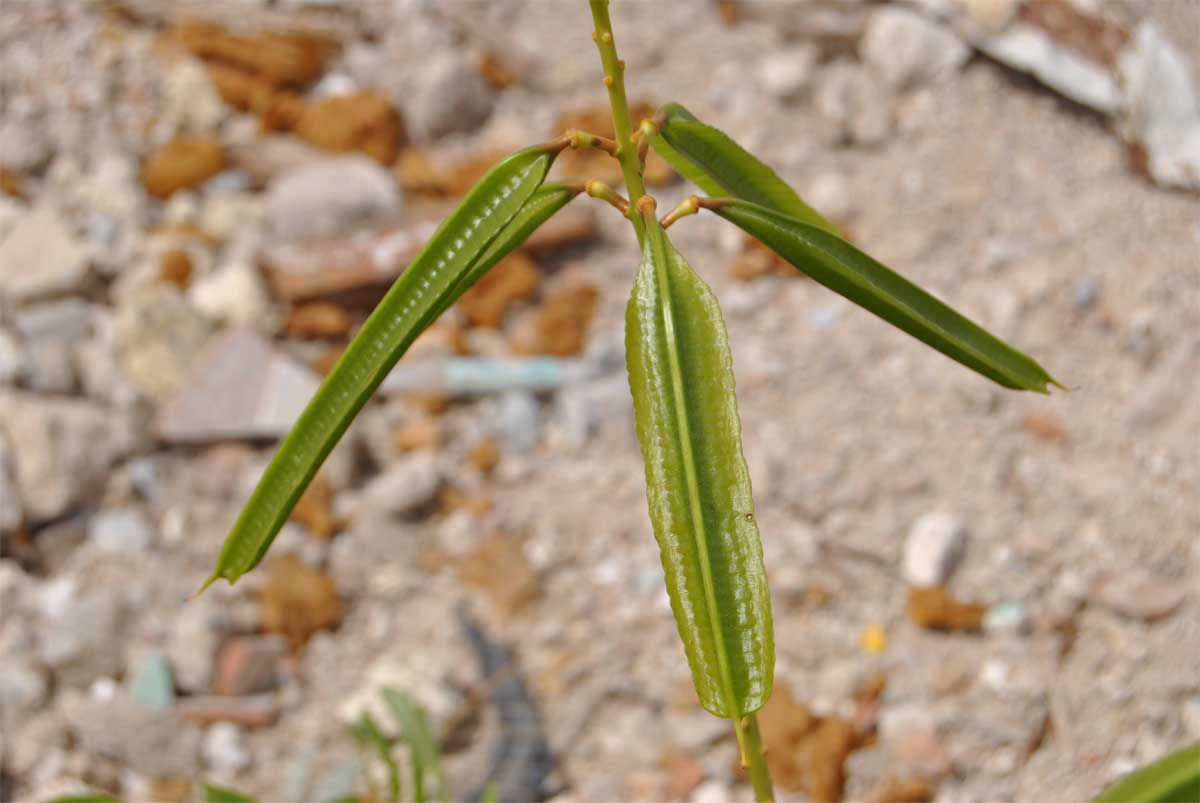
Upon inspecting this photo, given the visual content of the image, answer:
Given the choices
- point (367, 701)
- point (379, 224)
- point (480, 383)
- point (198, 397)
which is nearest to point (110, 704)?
point (367, 701)

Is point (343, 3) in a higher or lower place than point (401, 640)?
higher

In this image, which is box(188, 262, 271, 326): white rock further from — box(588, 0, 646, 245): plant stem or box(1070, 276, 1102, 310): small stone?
box(588, 0, 646, 245): plant stem

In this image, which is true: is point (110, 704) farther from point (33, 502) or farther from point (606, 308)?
point (606, 308)

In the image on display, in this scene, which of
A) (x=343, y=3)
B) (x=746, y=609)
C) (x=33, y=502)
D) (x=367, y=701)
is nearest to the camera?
(x=746, y=609)

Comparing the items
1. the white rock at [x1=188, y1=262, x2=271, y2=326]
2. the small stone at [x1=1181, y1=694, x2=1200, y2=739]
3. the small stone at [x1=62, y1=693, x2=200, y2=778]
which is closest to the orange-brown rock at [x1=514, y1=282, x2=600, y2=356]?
the white rock at [x1=188, y1=262, x2=271, y2=326]

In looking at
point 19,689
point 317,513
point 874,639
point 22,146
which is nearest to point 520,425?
point 317,513

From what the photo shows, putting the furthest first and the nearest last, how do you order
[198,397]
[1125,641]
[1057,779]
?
[198,397] → [1125,641] → [1057,779]

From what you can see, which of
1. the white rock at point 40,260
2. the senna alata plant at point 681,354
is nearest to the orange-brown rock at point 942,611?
the senna alata plant at point 681,354

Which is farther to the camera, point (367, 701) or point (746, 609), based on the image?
point (367, 701)

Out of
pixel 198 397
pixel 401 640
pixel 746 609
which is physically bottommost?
pixel 746 609
